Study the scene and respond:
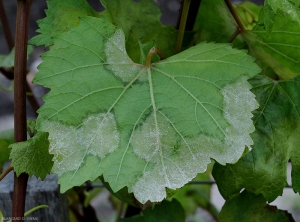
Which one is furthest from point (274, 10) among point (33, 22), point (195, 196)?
point (33, 22)

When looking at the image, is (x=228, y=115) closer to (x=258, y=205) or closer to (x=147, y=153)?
(x=147, y=153)

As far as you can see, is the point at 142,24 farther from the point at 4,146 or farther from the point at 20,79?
the point at 4,146

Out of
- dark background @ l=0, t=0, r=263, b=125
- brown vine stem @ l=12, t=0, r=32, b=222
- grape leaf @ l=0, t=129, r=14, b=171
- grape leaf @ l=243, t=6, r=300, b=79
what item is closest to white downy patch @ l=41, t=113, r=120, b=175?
brown vine stem @ l=12, t=0, r=32, b=222

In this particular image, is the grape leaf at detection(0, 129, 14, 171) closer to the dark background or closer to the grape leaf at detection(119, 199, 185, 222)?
the grape leaf at detection(119, 199, 185, 222)

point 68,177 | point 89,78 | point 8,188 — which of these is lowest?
point 8,188

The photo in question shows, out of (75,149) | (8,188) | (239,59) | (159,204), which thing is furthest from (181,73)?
(8,188)

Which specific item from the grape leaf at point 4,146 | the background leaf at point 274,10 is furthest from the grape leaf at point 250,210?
the grape leaf at point 4,146
